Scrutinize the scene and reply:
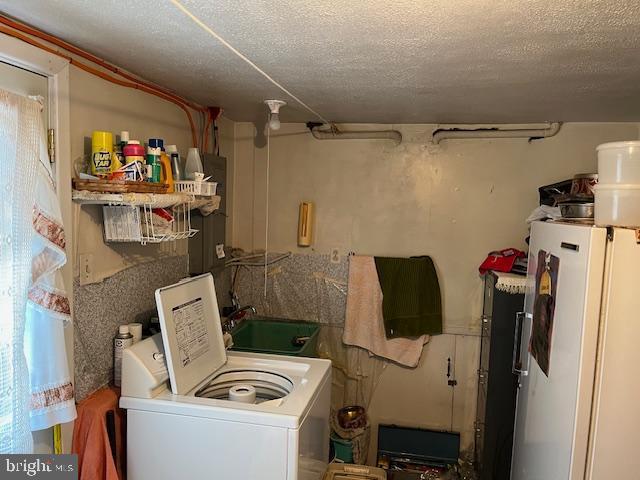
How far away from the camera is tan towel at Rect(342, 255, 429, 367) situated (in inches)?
121

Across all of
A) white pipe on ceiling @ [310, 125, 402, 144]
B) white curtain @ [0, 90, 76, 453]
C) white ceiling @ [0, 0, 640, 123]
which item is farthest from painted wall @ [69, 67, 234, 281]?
white pipe on ceiling @ [310, 125, 402, 144]

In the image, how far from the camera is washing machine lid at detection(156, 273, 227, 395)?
187 centimetres

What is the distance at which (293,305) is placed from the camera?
3.22m

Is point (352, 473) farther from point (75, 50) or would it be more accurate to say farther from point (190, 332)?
point (75, 50)

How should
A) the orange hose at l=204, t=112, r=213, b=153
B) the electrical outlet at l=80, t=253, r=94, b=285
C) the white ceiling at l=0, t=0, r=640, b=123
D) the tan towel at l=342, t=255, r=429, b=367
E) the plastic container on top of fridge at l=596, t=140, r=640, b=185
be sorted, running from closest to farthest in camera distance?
the white ceiling at l=0, t=0, r=640, b=123 → the plastic container on top of fridge at l=596, t=140, r=640, b=185 → the electrical outlet at l=80, t=253, r=94, b=285 → the orange hose at l=204, t=112, r=213, b=153 → the tan towel at l=342, t=255, r=429, b=367

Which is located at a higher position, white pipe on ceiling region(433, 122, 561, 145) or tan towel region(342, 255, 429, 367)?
white pipe on ceiling region(433, 122, 561, 145)

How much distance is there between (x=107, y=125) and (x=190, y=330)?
2.97 ft

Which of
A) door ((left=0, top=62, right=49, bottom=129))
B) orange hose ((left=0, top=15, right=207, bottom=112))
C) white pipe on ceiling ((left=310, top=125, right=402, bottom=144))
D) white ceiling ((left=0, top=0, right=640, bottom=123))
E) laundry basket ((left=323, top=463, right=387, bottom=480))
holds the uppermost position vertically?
white ceiling ((left=0, top=0, right=640, bottom=123))

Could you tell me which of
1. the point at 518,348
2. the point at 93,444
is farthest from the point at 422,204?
the point at 93,444

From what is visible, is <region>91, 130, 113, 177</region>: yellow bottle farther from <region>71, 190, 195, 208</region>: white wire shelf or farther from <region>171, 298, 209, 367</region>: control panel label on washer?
<region>171, 298, 209, 367</region>: control panel label on washer

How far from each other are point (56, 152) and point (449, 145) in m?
2.24

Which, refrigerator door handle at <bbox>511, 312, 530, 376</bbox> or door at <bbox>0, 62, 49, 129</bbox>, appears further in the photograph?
refrigerator door handle at <bbox>511, 312, 530, 376</bbox>

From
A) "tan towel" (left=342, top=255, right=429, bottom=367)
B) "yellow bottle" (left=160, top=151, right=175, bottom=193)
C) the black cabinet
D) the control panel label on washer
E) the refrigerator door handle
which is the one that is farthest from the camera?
"tan towel" (left=342, top=255, right=429, bottom=367)

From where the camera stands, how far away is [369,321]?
3100 millimetres
